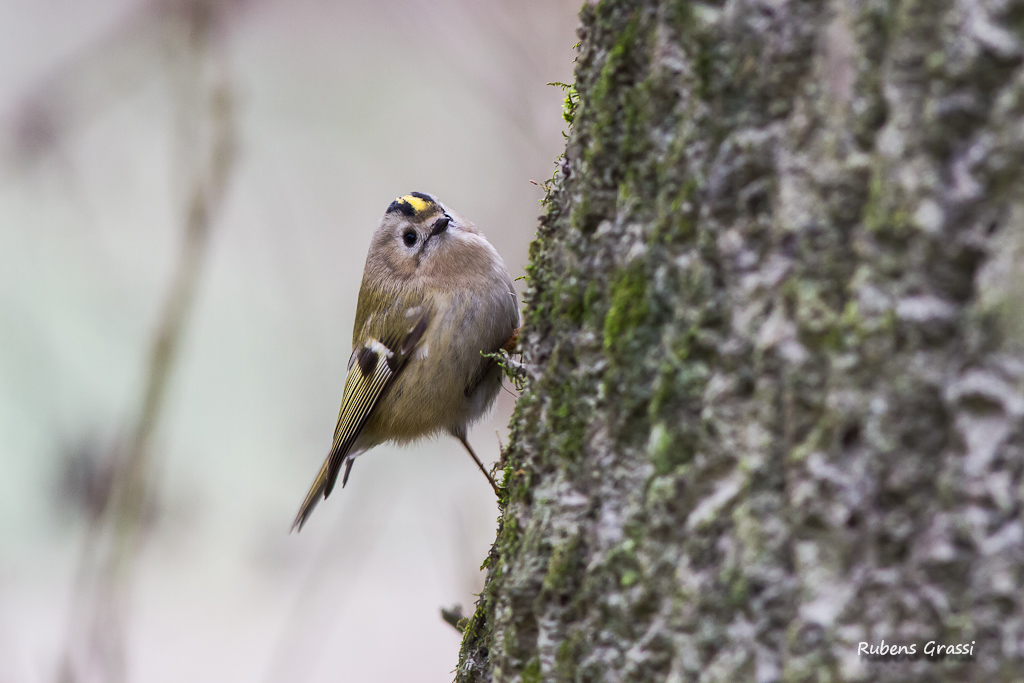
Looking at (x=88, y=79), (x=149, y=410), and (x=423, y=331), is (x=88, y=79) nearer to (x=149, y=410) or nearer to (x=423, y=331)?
(x=149, y=410)

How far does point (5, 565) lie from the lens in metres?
3.88

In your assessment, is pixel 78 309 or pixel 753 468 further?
pixel 78 309

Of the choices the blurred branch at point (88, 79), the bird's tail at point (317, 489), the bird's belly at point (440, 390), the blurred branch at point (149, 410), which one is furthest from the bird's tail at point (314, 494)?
the blurred branch at point (88, 79)

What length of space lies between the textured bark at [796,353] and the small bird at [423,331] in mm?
1356

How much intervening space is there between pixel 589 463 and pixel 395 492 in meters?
3.28

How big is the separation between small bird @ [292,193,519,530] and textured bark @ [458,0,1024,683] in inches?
53.4

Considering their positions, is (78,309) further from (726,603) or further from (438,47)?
(726,603)

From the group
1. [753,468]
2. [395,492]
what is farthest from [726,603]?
[395,492]

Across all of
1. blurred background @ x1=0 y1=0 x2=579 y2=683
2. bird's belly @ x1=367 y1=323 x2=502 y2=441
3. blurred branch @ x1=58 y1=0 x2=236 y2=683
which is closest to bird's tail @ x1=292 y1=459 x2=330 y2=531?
bird's belly @ x1=367 y1=323 x2=502 y2=441

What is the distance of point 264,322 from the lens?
4.30 m

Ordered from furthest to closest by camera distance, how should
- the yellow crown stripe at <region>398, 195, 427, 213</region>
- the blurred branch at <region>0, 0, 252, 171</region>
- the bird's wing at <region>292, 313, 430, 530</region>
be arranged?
the blurred branch at <region>0, 0, 252, 171</region>, the yellow crown stripe at <region>398, 195, 427, 213</region>, the bird's wing at <region>292, 313, 430, 530</region>

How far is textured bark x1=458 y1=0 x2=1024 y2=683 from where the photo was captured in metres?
0.77

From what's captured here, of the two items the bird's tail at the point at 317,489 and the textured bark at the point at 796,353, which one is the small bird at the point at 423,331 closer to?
the bird's tail at the point at 317,489

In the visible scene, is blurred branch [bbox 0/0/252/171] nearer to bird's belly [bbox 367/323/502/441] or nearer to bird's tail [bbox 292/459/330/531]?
bird's belly [bbox 367/323/502/441]
